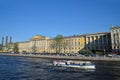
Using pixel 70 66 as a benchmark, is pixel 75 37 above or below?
above

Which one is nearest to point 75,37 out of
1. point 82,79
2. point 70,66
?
point 70,66

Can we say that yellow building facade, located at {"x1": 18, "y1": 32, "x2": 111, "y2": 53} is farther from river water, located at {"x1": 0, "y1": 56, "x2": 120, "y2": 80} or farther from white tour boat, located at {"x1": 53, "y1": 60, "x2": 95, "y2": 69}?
Answer: river water, located at {"x1": 0, "y1": 56, "x2": 120, "y2": 80}

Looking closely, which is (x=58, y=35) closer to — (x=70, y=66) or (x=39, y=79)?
(x=70, y=66)

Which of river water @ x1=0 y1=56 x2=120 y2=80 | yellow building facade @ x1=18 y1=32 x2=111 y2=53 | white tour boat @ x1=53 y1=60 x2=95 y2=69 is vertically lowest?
river water @ x1=0 y1=56 x2=120 y2=80

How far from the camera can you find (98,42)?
15150 centimetres

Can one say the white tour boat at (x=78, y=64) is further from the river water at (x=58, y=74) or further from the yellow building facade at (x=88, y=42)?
the yellow building facade at (x=88, y=42)

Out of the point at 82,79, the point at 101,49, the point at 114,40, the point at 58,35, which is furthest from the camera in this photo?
the point at 58,35

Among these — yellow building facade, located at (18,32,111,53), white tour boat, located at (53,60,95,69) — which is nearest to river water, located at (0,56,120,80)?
white tour boat, located at (53,60,95,69)

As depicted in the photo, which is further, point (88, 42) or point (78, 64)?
point (88, 42)

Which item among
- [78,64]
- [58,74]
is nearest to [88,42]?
[78,64]

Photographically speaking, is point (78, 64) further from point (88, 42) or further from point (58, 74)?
point (88, 42)

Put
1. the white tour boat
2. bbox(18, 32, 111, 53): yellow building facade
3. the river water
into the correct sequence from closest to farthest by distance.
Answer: the river water → the white tour boat → bbox(18, 32, 111, 53): yellow building facade

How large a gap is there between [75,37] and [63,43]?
15157 mm

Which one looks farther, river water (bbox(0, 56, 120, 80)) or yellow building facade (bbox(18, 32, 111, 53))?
yellow building facade (bbox(18, 32, 111, 53))
